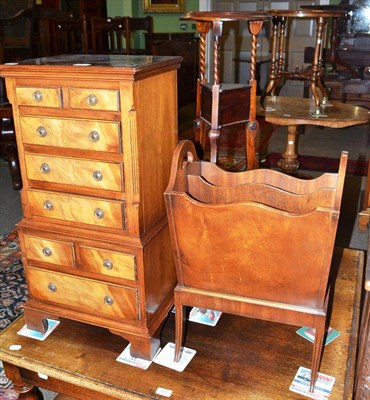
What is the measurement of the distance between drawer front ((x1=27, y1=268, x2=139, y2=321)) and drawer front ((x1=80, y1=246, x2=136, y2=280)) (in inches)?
1.6

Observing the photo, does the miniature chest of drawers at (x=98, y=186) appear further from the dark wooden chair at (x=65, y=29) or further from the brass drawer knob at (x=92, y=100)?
the dark wooden chair at (x=65, y=29)

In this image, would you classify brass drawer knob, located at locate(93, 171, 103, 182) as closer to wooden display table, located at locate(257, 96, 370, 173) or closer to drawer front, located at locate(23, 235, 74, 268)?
drawer front, located at locate(23, 235, 74, 268)

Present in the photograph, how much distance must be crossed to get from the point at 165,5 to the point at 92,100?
7.30m

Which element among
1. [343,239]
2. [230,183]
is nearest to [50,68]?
[230,183]

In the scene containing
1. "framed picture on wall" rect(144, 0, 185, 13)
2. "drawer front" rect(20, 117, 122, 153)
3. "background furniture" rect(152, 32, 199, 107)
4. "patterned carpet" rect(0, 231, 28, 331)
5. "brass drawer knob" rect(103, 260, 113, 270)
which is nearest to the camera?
"drawer front" rect(20, 117, 122, 153)

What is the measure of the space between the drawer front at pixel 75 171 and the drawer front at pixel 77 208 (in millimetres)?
46

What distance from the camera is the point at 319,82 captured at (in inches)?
139

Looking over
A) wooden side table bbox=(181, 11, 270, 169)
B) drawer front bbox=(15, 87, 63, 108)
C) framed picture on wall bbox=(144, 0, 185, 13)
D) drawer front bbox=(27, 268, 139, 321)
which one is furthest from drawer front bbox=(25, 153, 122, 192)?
framed picture on wall bbox=(144, 0, 185, 13)

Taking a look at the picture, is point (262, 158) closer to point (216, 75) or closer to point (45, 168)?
point (216, 75)

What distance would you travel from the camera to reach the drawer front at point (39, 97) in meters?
1.41

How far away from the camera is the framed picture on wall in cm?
803

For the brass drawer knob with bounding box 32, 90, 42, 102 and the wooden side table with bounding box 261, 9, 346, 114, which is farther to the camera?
the wooden side table with bounding box 261, 9, 346, 114

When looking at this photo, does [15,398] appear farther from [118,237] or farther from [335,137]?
[335,137]

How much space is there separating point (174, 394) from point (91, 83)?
2.97 ft
